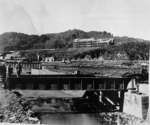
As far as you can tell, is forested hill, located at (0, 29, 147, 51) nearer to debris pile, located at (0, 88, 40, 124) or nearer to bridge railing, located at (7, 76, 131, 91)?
bridge railing, located at (7, 76, 131, 91)

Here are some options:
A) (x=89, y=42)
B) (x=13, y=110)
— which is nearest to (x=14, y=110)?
(x=13, y=110)

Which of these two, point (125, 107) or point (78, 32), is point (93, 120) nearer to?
point (125, 107)

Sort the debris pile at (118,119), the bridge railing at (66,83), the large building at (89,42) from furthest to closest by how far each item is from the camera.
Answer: the bridge railing at (66,83) < the large building at (89,42) < the debris pile at (118,119)

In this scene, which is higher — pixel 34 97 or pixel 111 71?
pixel 111 71

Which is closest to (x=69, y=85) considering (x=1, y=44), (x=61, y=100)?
(x=61, y=100)

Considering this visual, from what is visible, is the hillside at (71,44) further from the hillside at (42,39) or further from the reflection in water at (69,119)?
the reflection in water at (69,119)

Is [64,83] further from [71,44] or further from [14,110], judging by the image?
[14,110]
